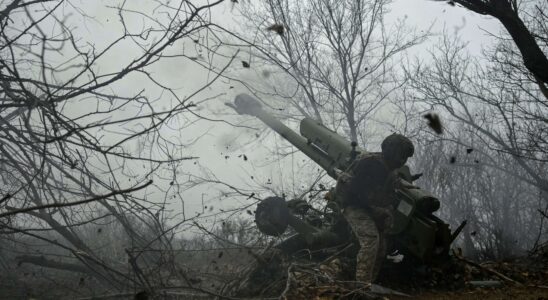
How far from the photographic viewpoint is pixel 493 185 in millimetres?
25859

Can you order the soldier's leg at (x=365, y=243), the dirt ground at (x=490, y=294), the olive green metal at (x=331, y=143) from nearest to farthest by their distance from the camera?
1. the dirt ground at (x=490, y=294)
2. the soldier's leg at (x=365, y=243)
3. the olive green metal at (x=331, y=143)

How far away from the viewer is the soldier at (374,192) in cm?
531

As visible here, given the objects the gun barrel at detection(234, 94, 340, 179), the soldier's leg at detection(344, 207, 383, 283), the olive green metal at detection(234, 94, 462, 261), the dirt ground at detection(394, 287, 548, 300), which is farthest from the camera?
the gun barrel at detection(234, 94, 340, 179)

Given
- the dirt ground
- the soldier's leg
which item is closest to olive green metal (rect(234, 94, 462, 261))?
the soldier's leg

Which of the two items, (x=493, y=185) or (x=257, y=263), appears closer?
(x=257, y=263)

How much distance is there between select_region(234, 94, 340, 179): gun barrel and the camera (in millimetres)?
6992

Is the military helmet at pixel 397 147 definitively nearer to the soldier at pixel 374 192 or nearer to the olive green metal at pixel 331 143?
the soldier at pixel 374 192

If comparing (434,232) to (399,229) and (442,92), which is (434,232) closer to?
(399,229)

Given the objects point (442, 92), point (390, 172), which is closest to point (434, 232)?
point (390, 172)

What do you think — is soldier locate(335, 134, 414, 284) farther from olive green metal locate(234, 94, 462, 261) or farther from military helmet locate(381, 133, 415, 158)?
olive green metal locate(234, 94, 462, 261)

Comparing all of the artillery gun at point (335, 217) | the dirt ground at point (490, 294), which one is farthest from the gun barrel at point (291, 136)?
the dirt ground at point (490, 294)

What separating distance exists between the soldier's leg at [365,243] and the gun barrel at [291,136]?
52.4 inches

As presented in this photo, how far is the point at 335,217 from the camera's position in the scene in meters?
6.49

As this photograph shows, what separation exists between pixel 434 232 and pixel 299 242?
6.69 feet
